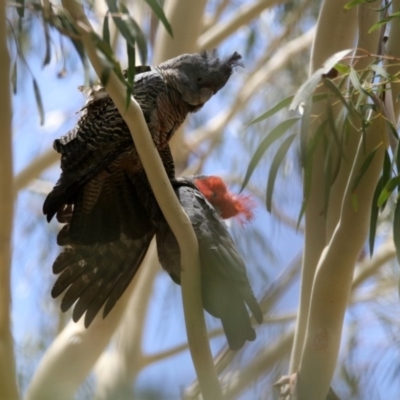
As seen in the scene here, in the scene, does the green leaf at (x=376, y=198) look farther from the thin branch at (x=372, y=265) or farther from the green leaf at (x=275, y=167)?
the thin branch at (x=372, y=265)

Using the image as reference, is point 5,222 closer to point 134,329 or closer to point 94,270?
point 94,270

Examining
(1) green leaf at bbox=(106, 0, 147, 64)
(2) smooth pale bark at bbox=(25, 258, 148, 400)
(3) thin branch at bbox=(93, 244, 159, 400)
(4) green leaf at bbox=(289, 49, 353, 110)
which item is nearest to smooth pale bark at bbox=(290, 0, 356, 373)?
(4) green leaf at bbox=(289, 49, 353, 110)

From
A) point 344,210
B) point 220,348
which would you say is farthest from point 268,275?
point 344,210

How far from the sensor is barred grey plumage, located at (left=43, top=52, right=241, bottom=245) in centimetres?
189

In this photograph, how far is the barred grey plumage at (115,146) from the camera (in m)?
1.89

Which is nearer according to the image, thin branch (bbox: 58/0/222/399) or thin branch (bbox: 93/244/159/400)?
thin branch (bbox: 58/0/222/399)

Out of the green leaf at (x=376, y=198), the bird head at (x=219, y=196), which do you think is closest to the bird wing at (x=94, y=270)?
the bird head at (x=219, y=196)

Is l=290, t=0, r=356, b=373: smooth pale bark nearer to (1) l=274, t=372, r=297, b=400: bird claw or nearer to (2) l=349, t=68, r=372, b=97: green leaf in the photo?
(1) l=274, t=372, r=297, b=400: bird claw

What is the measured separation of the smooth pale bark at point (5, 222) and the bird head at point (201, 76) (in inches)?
18.3

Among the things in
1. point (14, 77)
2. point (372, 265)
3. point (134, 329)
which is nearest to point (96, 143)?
point (14, 77)

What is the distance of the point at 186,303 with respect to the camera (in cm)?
163

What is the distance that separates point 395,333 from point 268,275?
2.15 ft

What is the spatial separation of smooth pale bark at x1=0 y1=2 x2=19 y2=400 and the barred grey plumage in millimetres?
207

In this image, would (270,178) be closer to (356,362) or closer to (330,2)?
(330,2)
